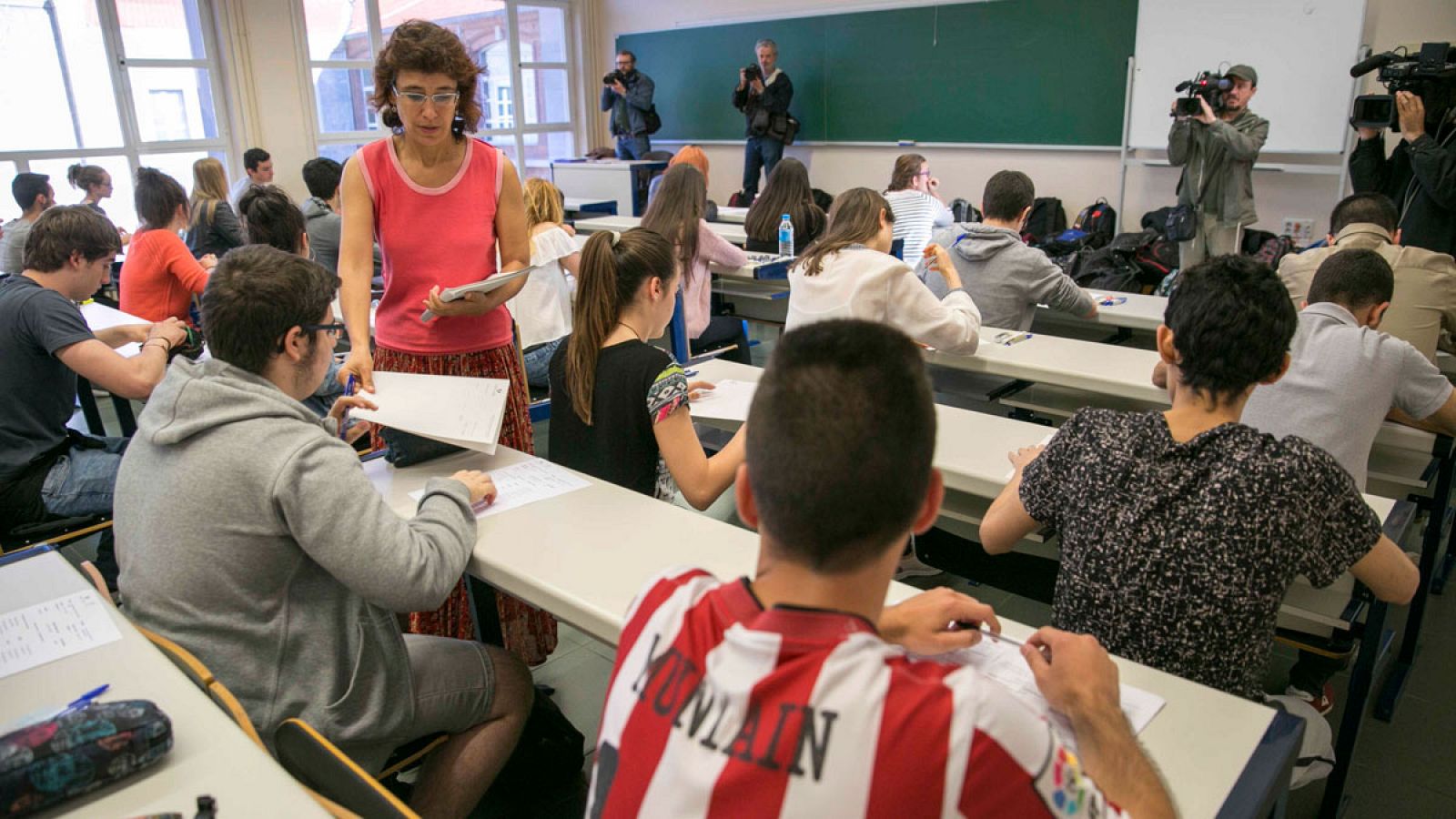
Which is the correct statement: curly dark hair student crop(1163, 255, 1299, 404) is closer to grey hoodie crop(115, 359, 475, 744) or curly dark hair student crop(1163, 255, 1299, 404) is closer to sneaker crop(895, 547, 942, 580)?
grey hoodie crop(115, 359, 475, 744)

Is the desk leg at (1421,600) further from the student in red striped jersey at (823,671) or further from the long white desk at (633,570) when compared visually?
the student in red striped jersey at (823,671)

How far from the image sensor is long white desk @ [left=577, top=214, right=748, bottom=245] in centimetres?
569

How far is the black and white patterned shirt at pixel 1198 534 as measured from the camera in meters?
1.24

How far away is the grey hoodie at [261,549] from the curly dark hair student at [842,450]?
0.81 m

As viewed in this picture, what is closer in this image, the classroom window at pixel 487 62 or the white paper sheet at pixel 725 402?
the white paper sheet at pixel 725 402

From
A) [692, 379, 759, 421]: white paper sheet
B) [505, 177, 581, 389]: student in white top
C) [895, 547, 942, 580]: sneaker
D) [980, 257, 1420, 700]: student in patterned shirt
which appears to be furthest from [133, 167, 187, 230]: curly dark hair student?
[980, 257, 1420, 700]: student in patterned shirt

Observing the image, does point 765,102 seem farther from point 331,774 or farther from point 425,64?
point 331,774

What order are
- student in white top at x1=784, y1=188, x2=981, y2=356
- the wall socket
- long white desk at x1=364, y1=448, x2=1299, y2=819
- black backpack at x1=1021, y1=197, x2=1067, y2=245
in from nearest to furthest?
1. long white desk at x1=364, y1=448, x2=1299, y2=819
2. student in white top at x1=784, y1=188, x2=981, y2=356
3. the wall socket
4. black backpack at x1=1021, y1=197, x2=1067, y2=245

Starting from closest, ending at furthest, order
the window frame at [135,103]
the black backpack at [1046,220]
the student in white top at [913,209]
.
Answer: the student in white top at [913,209] → the black backpack at [1046,220] → the window frame at [135,103]

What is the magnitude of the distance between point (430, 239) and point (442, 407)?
553 millimetres

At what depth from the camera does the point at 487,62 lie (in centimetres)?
Answer: 871

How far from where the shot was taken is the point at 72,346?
2516mm

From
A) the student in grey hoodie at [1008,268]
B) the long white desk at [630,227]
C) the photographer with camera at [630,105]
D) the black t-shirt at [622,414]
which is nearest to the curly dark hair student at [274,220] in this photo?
the long white desk at [630,227]

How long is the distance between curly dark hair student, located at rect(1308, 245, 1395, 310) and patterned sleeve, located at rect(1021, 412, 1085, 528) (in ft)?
3.95
